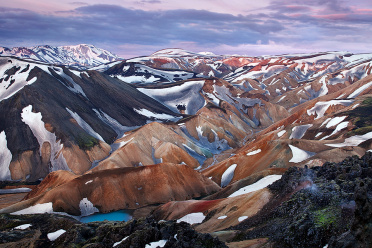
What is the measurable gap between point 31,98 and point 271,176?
318 ft

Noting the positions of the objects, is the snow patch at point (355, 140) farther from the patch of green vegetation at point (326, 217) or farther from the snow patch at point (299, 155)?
the patch of green vegetation at point (326, 217)

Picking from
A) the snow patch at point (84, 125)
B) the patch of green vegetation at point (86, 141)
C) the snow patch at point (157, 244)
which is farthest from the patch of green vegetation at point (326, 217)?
the snow patch at point (84, 125)

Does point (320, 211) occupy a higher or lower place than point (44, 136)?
higher

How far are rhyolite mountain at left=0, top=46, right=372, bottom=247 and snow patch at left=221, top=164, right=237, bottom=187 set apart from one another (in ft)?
1.22

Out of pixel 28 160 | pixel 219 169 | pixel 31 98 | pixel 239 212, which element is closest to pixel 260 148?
pixel 219 169

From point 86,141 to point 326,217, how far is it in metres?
98.9

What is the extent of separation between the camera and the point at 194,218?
50375mm

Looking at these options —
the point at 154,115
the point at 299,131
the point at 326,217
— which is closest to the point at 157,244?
the point at 326,217

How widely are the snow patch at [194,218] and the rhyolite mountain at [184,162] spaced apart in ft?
1.17

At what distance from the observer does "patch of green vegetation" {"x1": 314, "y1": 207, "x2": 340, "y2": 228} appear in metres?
24.3

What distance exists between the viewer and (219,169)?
3487 inches

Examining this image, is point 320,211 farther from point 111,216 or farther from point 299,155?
point 299,155

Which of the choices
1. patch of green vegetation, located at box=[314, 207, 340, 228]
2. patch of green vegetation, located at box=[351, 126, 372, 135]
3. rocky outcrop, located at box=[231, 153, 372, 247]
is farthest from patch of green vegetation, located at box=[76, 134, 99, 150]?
patch of green vegetation, located at box=[314, 207, 340, 228]

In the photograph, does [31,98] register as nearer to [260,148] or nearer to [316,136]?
[260,148]
